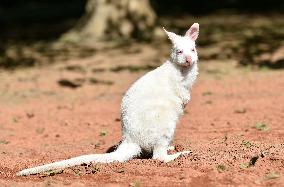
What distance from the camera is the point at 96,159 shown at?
734cm

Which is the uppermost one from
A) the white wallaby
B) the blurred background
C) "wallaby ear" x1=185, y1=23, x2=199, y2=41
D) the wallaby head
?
"wallaby ear" x1=185, y1=23, x2=199, y2=41

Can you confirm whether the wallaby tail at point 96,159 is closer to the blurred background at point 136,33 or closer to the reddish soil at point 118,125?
the reddish soil at point 118,125

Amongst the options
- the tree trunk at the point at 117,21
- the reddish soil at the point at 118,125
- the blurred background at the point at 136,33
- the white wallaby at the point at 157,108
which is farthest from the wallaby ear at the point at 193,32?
the tree trunk at the point at 117,21

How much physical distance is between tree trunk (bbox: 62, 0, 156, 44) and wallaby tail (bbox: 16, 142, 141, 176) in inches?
526

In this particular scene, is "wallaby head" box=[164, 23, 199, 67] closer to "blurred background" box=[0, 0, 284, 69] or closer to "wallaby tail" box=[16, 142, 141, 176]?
"wallaby tail" box=[16, 142, 141, 176]

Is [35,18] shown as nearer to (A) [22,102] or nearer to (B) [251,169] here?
(A) [22,102]

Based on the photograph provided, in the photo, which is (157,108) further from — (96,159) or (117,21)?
(117,21)

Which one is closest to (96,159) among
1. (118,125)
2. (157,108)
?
(157,108)

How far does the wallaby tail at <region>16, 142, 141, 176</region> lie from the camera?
23.0ft

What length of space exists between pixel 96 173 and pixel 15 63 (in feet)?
38.0

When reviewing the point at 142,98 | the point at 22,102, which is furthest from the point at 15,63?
the point at 142,98

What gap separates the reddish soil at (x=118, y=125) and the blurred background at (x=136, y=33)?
1217 mm

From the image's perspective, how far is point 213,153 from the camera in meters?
7.80

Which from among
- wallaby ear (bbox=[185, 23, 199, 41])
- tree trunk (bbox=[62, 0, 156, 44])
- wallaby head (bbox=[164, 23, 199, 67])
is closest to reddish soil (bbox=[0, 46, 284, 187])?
wallaby head (bbox=[164, 23, 199, 67])
